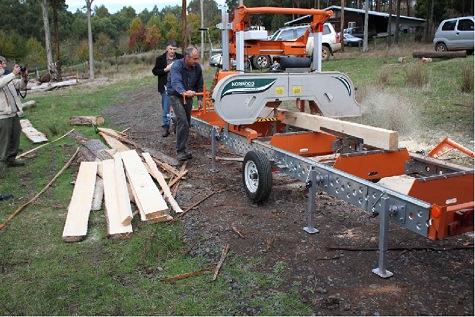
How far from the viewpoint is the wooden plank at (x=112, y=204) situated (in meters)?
5.03

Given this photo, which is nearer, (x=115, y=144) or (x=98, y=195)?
(x=98, y=195)

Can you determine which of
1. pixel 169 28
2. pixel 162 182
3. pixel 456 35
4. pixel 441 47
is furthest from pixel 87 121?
pixel 169 28

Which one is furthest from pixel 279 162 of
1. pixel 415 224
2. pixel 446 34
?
pixel 446 34

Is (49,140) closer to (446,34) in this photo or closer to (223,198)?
(223,198)

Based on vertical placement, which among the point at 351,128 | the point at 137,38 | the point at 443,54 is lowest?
the point at 351,128

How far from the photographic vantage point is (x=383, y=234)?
3.83m

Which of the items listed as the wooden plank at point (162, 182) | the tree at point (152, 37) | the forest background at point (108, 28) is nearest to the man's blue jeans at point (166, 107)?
the wooden plank at point (162, 182)

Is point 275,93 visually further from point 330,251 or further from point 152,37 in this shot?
point 152,37

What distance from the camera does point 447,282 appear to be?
12.6 ft

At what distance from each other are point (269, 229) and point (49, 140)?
710cm

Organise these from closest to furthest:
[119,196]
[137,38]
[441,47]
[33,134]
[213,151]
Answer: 1. [119,196]
2. [213,151]
3. [33,134]
4. [441,47]
5. [137,38]

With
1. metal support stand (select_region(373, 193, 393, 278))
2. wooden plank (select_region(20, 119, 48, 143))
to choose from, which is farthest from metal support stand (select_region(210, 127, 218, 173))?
wooden plank (select_region(20, 119, 48, 143))

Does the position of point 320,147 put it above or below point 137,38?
below

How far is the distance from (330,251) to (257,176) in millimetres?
1599
